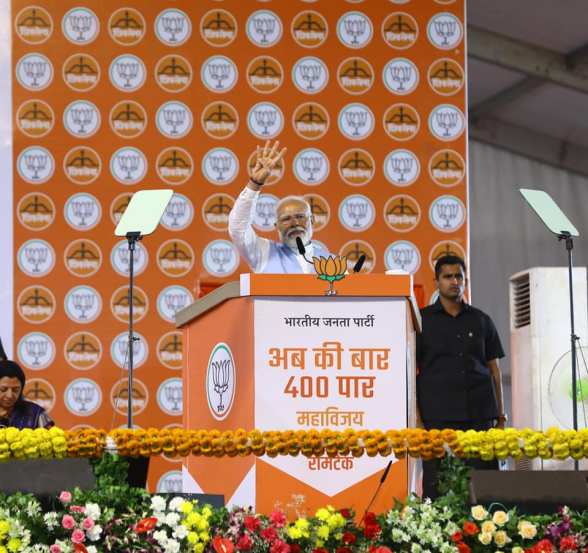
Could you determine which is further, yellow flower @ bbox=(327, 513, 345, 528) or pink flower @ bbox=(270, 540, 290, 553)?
yellow flower @ bbox=(327, 513, 345, 528)

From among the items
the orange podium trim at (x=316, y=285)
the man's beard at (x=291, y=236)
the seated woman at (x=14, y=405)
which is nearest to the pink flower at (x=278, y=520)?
the orange podium trim at (x=316, y=285)

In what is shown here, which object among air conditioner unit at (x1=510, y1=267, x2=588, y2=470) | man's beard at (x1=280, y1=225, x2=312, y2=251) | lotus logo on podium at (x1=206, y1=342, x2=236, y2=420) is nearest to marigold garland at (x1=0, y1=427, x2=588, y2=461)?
lotus logo on podium at (x1=206, y1=342, x2=236, y2=420)

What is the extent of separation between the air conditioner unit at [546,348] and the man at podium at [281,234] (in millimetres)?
2591

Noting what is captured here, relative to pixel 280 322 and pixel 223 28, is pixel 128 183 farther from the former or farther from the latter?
pixel 280 322

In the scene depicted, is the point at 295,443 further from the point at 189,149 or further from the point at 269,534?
the point at 189,149

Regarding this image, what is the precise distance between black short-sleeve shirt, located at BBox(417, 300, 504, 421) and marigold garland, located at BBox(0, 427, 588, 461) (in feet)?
6.37

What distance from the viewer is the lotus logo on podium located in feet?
14.1

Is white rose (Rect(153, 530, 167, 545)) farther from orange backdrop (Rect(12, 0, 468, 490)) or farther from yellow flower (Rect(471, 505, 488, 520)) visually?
orange backdrop (Rect(12, 0, 468, 490))

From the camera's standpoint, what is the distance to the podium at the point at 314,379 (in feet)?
13.5

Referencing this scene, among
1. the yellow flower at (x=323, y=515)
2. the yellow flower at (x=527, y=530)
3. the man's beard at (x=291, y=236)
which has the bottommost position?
the yellow flower at (x=527, y=530)

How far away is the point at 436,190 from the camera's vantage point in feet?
24.6

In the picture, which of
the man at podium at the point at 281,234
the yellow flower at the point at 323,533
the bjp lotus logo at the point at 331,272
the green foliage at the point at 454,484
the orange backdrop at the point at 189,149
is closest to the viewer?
the yellow flower at the point at 323,533

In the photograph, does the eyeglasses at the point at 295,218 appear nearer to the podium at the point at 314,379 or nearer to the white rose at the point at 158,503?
the podium at the point at 314,379

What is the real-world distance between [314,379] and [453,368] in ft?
5.19
